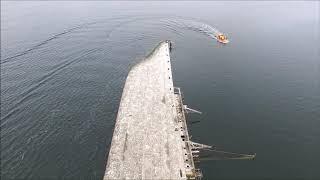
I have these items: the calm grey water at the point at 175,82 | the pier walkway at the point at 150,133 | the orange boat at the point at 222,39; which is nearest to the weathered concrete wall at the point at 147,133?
the pier walkway at the point at 150,133

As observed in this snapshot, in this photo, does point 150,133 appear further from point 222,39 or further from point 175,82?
point 222,39

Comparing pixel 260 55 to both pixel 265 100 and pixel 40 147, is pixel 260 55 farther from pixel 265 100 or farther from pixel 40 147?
pixel 40 147

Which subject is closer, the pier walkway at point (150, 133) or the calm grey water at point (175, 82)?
the pier walkway at point (150, 133)

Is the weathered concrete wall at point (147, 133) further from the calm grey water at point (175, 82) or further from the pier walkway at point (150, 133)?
the calm grey water at point (175, 82)

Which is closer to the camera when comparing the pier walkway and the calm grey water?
the pier walkway

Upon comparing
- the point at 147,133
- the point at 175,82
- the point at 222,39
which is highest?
the point at 222,39

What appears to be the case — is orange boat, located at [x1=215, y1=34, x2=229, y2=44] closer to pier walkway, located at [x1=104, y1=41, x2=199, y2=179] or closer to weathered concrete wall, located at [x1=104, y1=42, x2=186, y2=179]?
weathered concrete wall, located at [x1=104, y1=42, x2=186, y2=179]

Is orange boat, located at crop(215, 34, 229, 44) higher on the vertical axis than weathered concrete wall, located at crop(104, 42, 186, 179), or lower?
higher

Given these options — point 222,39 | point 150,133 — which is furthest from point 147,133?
point 222,39

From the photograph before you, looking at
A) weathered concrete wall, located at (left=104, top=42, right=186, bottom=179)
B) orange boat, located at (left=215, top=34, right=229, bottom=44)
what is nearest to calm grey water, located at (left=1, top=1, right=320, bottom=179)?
orange boat, located at (left=215, top=34, right=229, bottom=44)

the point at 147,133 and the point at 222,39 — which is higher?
the point at 222,39
